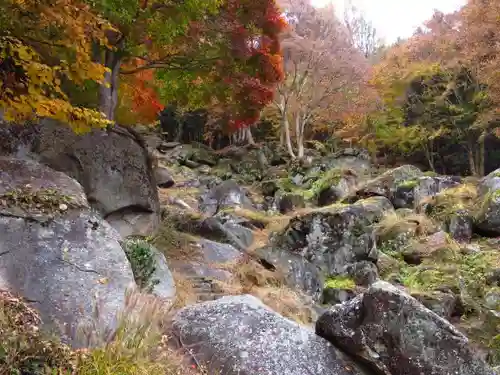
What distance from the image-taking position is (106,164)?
844cm

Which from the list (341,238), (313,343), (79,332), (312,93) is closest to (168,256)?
(341,238)

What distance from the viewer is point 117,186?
28.0ft

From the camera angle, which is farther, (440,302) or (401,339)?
(440,302)

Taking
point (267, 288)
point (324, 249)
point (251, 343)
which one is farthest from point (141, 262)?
point (324, 249)

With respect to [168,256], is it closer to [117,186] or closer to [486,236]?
[117,186]

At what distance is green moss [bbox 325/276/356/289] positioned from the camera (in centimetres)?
839

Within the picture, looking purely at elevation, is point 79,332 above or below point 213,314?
above

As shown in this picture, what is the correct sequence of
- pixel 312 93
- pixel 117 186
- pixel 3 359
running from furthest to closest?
1. pixel 312 93
2. pixel 117 186
3. pixel 3 359

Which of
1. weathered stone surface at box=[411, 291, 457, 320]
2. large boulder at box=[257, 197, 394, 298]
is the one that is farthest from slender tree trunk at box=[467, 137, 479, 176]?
weathered stone surface at box=[411, 291, 457, 320]

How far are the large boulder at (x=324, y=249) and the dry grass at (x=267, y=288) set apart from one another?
39 cm

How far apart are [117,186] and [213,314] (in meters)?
4.67

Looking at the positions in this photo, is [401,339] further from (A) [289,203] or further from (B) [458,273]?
(A) [289,203]

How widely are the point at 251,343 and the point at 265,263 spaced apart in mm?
4900

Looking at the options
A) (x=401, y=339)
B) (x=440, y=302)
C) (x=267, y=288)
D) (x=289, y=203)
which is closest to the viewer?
(x=401, y=339)
